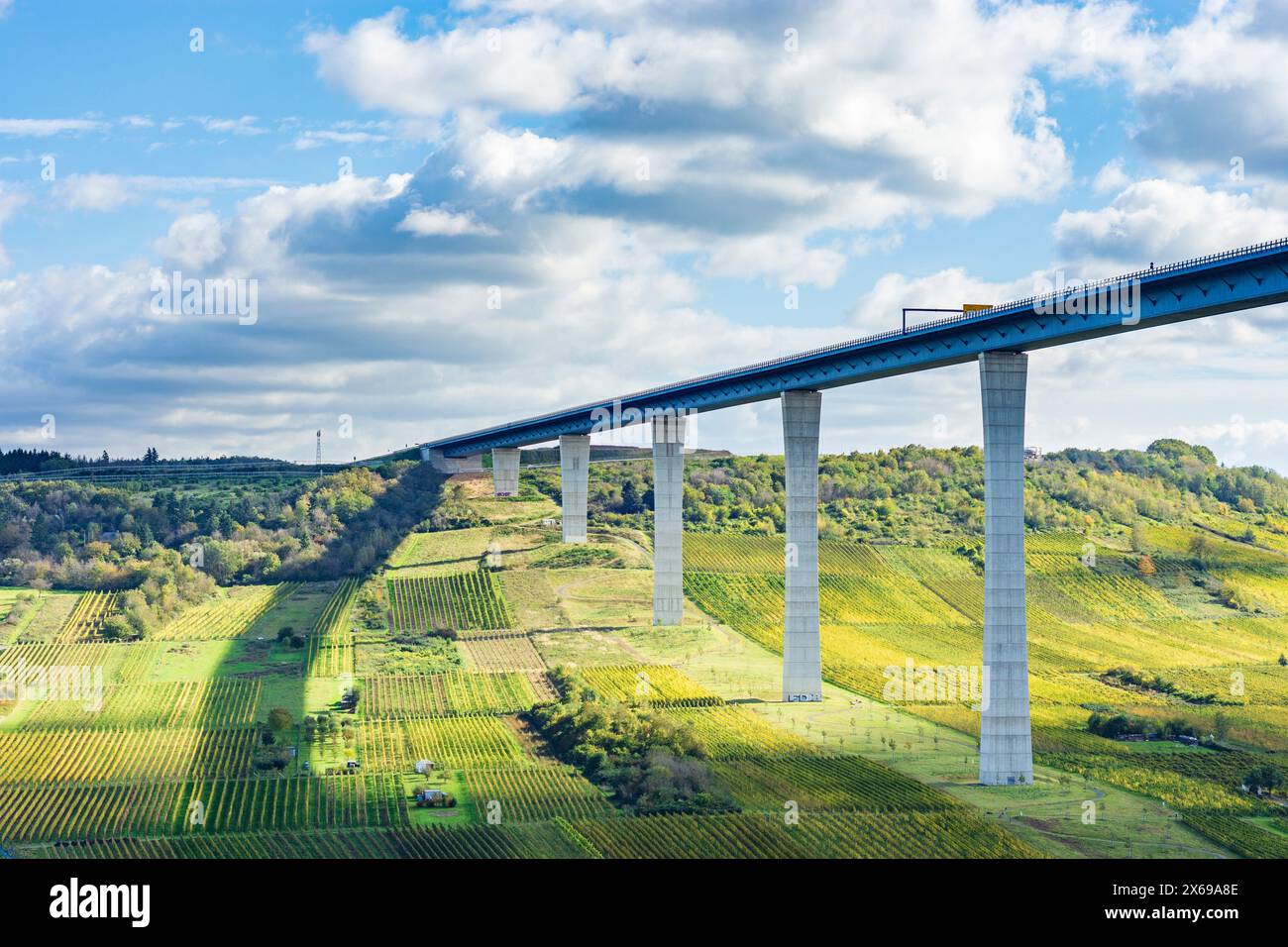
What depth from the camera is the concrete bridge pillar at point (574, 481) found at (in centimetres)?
14475

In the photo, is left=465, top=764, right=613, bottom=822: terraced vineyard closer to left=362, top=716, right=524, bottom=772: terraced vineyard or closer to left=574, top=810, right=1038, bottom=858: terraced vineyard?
left=574, top=810, right=1038, bottom=858: terraced vineyard

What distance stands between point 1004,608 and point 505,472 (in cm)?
10704

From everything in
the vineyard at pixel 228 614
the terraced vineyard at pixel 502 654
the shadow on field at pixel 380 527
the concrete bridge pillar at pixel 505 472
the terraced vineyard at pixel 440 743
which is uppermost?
the concrete bridge pillar at pixel 505 472

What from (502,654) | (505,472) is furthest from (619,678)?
(505,472)

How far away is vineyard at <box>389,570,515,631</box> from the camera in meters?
121

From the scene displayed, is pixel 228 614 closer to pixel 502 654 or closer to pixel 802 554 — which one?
pixel 502 654

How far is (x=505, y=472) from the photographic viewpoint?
173750 mm

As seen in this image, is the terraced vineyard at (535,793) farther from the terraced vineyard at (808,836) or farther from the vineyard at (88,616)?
the vineyard at (88,616)

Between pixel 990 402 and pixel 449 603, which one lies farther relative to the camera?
pixel 449 603

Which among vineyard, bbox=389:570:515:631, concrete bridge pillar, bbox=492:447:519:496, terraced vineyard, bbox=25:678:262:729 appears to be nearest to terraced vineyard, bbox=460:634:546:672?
vineyard, bbox=389:570:515:631

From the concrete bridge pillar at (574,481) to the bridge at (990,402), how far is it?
2101 centimetres

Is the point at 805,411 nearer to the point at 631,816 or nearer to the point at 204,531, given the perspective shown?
the point at 631,816

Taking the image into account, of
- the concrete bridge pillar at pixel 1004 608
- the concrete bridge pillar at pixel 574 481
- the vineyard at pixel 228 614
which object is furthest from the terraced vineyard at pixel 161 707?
the concrete bridge pillar at pixel 574 481

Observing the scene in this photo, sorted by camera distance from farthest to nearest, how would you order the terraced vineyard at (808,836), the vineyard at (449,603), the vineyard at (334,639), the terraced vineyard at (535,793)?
the vineyard at (449,603), the vineyard at (334,639), the terraced vineyard at (535,793), the terraced vineyard at (808,836)
